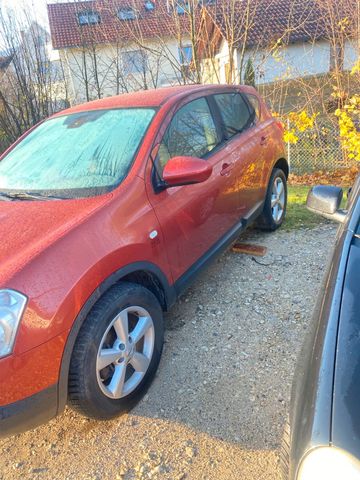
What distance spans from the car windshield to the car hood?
0.43ft

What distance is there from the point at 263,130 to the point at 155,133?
75.4 inches

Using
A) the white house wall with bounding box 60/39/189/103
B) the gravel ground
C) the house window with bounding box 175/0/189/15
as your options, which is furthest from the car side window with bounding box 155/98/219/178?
the white house wall with bounding box 60/39/189/103

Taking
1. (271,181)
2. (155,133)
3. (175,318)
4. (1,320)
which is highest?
(155,133)

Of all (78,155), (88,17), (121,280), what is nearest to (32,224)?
(121,280)

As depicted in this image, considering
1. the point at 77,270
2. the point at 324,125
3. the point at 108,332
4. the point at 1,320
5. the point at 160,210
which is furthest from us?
the point at 324,125

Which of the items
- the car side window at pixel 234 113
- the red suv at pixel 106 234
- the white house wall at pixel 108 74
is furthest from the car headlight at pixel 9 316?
the white house wall at pixel 108 74

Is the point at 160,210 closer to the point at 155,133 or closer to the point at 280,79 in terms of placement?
the point at 155,133

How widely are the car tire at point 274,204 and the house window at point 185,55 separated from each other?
517 centimetres

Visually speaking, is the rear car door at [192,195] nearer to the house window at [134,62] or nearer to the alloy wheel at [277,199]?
the alloy wheel at [277,199]

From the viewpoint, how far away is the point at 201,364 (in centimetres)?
271

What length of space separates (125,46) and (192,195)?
9.00 meters

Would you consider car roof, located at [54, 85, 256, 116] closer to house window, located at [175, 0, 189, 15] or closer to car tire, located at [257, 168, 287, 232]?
car tire, located at [257, 168, 287, 232]

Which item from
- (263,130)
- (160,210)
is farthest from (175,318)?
(263,130)

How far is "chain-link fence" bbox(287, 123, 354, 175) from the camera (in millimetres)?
8375
